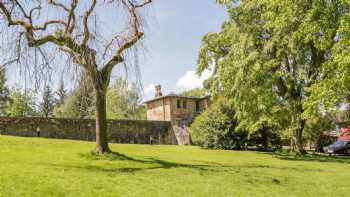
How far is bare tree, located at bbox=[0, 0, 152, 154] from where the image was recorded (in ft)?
34.9

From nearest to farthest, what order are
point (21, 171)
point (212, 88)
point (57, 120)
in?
point (21, 171)
point (212, 88)
point (57, 120)

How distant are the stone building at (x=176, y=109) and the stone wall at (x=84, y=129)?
133 cm

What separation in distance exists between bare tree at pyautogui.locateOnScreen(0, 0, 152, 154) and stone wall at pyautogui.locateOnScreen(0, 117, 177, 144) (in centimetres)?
1560

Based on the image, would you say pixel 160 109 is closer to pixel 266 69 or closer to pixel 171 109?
pixel 171 109

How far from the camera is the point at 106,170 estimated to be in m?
10.0

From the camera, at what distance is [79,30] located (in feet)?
36.4

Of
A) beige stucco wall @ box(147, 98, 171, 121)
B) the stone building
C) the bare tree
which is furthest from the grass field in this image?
beige stucco wall @ box(147, 98, 171, 121)

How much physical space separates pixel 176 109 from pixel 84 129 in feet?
45.6

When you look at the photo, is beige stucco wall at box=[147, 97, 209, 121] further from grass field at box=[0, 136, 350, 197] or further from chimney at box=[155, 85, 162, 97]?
grass field at box=[0, 136, 350, 197]

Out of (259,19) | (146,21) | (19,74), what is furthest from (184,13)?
(259,19)

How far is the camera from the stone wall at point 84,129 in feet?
82.4

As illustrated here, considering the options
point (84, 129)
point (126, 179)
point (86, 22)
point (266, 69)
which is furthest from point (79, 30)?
point (84, 129)

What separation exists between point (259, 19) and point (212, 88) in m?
5.53

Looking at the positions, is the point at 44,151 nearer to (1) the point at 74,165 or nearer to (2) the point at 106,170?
(1) the point at 74,165
